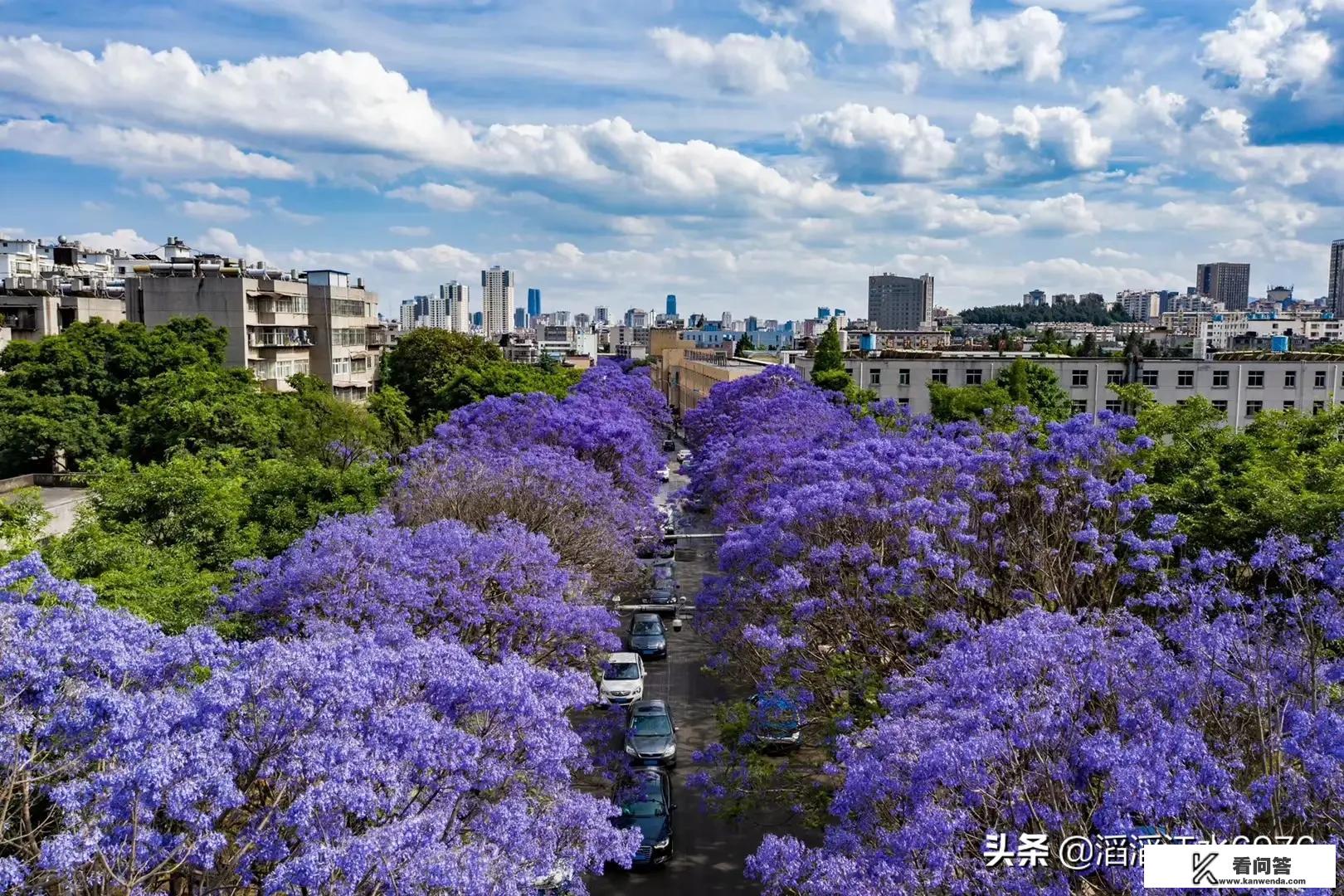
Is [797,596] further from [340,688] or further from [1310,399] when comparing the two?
[1310,399]

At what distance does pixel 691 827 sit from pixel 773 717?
12.7 feet

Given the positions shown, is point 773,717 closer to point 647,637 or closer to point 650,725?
point 650,725

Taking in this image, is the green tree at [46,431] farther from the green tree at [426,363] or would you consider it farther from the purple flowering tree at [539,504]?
the green tree at [426,363]

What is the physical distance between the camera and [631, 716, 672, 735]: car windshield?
19.4 meters

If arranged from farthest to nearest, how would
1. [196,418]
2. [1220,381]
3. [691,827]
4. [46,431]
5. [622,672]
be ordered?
[1220,381] < [46,431] < [196,418] < [622,672] < [691,827]

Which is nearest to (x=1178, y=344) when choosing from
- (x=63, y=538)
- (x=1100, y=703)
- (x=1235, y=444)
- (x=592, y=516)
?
(x=1235, y=444)

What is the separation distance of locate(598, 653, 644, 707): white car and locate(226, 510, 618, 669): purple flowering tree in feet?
13.4

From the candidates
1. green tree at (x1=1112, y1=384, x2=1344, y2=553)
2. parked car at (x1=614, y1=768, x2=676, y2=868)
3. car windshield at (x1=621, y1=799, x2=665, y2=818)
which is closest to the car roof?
parked car at (x1=614, y1=768, x2=676, y2=868)

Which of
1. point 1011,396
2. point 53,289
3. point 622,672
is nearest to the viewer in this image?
point 622,672

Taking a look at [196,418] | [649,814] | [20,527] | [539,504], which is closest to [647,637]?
[539,504]

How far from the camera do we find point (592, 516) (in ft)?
77.8

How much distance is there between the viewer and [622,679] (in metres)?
21.8

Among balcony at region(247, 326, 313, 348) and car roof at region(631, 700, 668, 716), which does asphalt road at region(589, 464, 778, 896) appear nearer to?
car roof at region(631, 700, 668, 716)

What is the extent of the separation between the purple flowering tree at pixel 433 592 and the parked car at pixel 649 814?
220 cm
